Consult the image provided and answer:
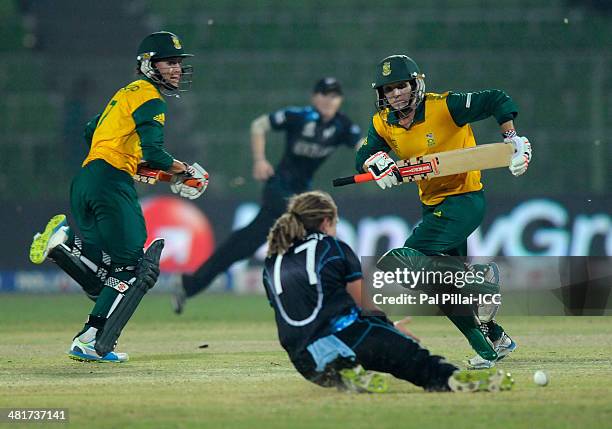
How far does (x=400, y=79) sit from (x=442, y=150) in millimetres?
525

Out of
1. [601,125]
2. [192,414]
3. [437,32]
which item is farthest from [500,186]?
[192,414]

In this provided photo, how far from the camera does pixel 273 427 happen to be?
15.6ft

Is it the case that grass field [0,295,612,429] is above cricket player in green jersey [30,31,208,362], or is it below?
below

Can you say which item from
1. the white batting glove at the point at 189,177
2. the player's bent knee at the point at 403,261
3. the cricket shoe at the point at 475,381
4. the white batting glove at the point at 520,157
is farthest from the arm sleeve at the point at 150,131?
the cricket shoe at the point at 475,381

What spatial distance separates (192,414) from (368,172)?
245cm

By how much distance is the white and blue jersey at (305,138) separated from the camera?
37.0 feet

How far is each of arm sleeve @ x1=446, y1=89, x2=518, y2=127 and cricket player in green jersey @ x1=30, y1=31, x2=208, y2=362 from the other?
1737mm

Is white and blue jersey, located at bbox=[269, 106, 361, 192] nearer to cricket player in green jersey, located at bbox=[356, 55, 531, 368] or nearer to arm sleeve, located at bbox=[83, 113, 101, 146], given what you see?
arm sleeve, located at bbox=[83, 113, 101, 146]

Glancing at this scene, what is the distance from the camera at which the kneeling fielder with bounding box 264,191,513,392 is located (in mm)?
5504

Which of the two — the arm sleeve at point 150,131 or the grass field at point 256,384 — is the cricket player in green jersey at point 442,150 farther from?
the arm sleeve at point 150,131

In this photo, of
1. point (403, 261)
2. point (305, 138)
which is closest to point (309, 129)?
point (305, 138)

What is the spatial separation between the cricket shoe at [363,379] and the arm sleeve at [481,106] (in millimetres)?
2108

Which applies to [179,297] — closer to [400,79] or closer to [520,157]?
[400,79]

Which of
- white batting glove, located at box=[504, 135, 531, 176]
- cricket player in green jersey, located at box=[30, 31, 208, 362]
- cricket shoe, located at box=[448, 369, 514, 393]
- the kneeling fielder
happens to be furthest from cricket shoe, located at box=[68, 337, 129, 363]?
white batting glove, located at box=[504, 135, 531, 176]
